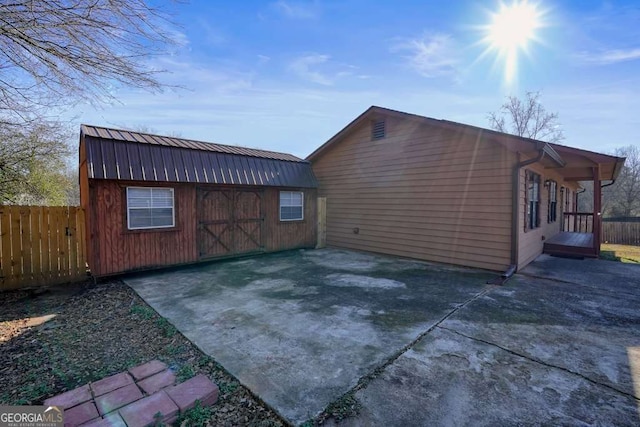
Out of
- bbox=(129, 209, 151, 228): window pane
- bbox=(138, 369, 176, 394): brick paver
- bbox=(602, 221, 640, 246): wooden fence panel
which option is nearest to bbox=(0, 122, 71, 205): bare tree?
bbox=(129, 209, 151, 228): window pane

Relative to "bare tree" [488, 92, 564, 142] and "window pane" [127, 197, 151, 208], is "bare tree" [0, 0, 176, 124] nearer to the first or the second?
"window pane" [127, 197, 151, 208]

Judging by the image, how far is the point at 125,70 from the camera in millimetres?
3865

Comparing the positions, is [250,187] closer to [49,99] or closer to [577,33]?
[49,99]

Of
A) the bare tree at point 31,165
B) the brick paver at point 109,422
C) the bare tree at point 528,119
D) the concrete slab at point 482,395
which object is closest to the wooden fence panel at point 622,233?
the bare tree at point 528,119

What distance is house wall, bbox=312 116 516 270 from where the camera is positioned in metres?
6.71

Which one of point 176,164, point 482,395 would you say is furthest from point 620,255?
point 176,164

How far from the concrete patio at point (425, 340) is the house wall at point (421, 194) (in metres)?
1.22

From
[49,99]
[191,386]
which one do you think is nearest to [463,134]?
[191,386]

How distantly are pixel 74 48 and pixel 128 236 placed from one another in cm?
409

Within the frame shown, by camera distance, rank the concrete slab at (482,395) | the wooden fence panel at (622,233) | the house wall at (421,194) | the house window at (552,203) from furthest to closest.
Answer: the wooden fence panel at (622,233)
the house window at (552,203)
the house wall at (421,194)
the concrete slab at (482,395)

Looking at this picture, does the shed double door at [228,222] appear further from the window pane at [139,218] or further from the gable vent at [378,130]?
the gable vent at [378,130]

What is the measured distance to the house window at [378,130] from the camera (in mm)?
8712

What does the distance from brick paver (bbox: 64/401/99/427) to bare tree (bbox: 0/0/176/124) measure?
377 cm

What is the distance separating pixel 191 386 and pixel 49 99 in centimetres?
447
